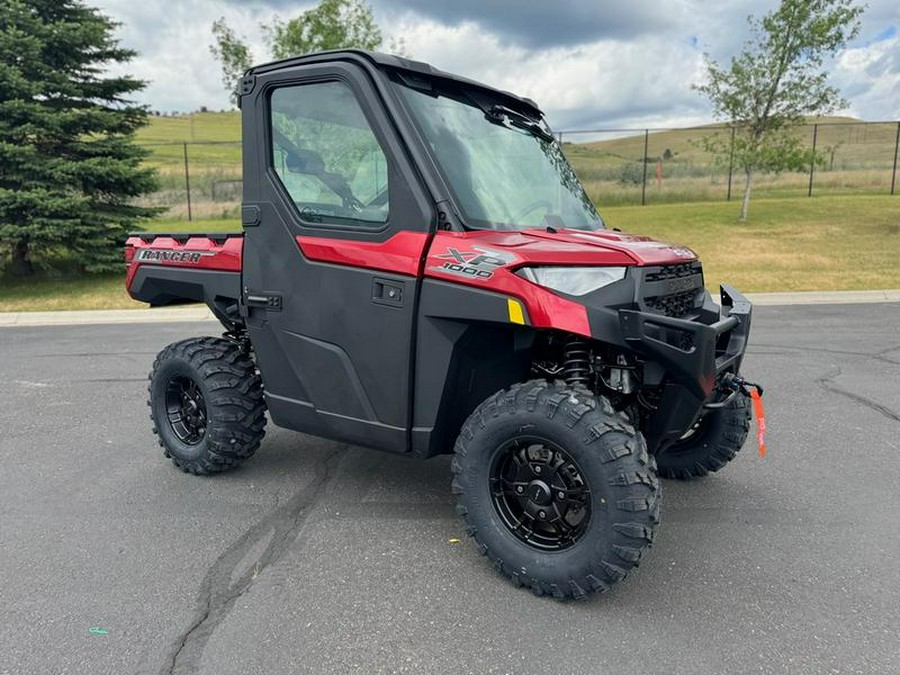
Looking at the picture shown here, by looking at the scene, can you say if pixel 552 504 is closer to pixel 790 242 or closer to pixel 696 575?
pixel 696 575

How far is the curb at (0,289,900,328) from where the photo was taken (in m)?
10.2

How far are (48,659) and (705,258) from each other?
571 inches

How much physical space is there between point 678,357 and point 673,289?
47 cm

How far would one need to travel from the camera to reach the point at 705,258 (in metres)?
14.7

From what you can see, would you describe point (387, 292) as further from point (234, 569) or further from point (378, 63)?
point (234, 569)

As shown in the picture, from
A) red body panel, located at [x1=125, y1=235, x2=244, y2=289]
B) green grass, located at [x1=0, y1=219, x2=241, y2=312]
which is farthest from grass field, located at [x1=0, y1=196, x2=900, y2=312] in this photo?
red body panel, located at [x1=125, y1=235, x2=244, y2=289]

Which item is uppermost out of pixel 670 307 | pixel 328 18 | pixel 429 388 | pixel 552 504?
pixel 328 18

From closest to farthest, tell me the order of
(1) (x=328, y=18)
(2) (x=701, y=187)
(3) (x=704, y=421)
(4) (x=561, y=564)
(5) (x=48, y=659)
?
(5) (x=48, y=659) → (4) (x=561, y=564) → (3) (x=704, y=421) → (1) (x=328, y=18) → (2) (x=701, y=187)

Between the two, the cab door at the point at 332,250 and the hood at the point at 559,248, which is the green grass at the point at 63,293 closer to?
the cab door at the point at 332,250

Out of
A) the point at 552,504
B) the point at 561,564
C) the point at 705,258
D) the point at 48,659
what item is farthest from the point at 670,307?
the point at 705,258

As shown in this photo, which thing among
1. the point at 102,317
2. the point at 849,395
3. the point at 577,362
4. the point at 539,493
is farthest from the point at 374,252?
the point at 102,317

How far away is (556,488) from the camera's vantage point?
2.82 metres

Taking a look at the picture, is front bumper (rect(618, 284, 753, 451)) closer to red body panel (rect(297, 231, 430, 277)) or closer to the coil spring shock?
→ the coil spring shock

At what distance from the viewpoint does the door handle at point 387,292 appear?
9.94ft
